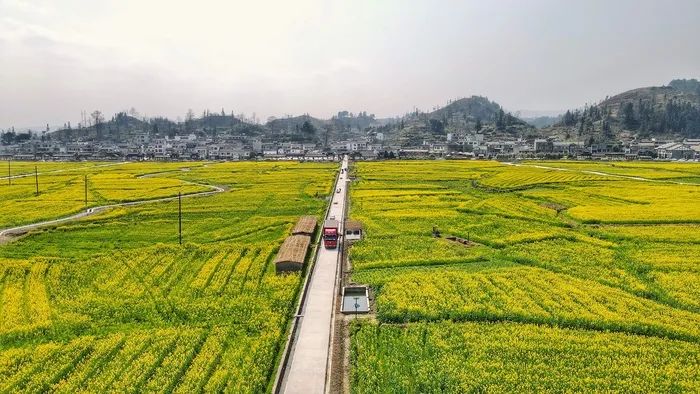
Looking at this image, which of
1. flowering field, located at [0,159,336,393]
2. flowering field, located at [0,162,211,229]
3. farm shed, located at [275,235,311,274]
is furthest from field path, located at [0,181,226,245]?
farm shed, located at [275,235,311,274]

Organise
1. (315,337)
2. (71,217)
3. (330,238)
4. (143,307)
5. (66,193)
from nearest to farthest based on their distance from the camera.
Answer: (315,337) → (143,307) → (330,238) → (71,217) → (66,193)

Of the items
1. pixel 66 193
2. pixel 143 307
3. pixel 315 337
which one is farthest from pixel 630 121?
pixel 143 307

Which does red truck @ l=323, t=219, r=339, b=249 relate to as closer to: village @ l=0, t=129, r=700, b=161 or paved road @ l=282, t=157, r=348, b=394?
paved road @ l=282, t=157, r=348, b=394

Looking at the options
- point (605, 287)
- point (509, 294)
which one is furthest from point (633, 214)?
point (509, 294)

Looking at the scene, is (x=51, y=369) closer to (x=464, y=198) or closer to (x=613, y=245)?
(x=613, y=245)

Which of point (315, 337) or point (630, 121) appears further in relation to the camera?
point (630, 121)

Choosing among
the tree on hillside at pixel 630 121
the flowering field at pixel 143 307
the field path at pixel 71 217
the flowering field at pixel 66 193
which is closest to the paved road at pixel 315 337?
the flowering field at pixel 143 307

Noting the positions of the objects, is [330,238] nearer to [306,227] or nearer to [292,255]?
[306,227]
